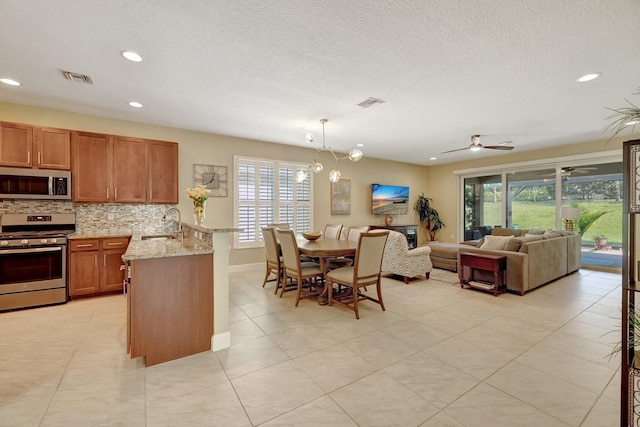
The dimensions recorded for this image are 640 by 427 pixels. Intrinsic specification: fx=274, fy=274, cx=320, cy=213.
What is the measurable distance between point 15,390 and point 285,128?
432 cm

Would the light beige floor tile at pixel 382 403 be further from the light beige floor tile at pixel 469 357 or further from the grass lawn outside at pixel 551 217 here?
the grass lawn outside at pixel 551 217

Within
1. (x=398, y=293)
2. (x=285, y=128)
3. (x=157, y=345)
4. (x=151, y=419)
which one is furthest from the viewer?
(x=285, y=128)

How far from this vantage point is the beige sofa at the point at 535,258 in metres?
4.26

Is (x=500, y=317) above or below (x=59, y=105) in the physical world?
below

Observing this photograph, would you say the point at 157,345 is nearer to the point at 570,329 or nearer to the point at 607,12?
the point at 570,329

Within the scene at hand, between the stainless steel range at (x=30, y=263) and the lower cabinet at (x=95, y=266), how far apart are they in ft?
0.34

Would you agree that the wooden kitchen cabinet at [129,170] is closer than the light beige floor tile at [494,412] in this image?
No

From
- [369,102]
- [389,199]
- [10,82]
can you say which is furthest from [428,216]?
[10,82]

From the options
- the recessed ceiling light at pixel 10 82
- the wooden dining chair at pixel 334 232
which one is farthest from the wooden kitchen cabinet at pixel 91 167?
the wooden dining chair at pixel 334 232

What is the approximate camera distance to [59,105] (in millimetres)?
3904

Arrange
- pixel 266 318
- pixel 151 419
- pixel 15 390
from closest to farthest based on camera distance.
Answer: pixel 151 419 → pixel 15 390 → pixel 266 318

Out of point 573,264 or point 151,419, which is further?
point 573,264

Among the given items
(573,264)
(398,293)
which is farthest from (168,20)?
(573,264)

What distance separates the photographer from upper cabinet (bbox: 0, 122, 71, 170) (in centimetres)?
354
